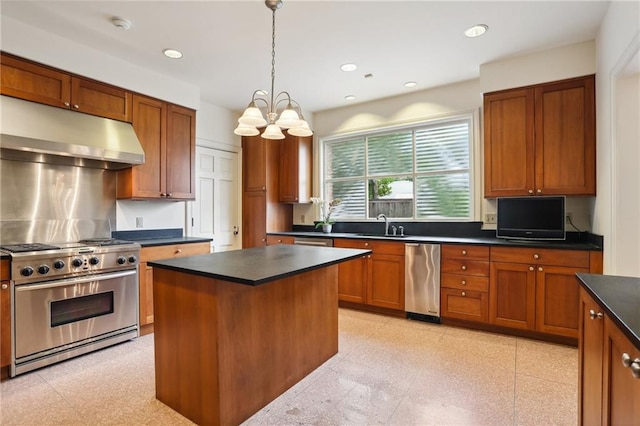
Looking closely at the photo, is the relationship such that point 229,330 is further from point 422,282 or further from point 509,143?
point 509,143

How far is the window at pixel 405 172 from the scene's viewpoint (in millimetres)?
4105

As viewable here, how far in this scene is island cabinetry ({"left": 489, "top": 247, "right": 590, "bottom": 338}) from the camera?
2885mm

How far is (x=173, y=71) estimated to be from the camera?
3.64 m

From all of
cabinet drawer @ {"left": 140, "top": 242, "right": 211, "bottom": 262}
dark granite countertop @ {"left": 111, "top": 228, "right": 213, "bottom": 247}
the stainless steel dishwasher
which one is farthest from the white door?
the stainless steel dishwasher

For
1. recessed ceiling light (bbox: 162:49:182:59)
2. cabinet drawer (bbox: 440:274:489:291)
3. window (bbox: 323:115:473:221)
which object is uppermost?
recessed ceiling light (bbox: 162:49:182:59)

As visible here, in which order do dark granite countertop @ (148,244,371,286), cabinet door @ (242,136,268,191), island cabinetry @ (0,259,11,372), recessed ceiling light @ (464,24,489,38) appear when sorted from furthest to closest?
cabinet door @ (242,136,268,191), recessed ceiling light @ (464,24,489,38), island cabinetry @ (0,259,11,372), dark granite countertop @ (148,244,371,286)

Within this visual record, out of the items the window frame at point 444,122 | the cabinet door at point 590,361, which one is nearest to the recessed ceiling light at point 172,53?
the window frame at point 444,122

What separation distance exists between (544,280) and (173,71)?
4.40 metres

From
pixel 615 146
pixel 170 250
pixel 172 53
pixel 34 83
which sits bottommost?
pixel 170 250

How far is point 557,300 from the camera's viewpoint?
2.94 m

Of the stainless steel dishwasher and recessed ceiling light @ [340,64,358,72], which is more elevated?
recessed ceiling light @ [340,64,358,72]

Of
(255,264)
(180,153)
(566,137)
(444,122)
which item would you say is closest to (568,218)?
(566,137)

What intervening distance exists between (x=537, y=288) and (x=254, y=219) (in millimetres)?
3729

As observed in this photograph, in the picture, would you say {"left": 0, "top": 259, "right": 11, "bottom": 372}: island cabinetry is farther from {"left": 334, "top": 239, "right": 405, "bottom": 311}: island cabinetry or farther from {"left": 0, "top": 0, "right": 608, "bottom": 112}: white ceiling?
{"left": 334, "top": 239, "right": 405, "bottom": 311}: island cabinetry
